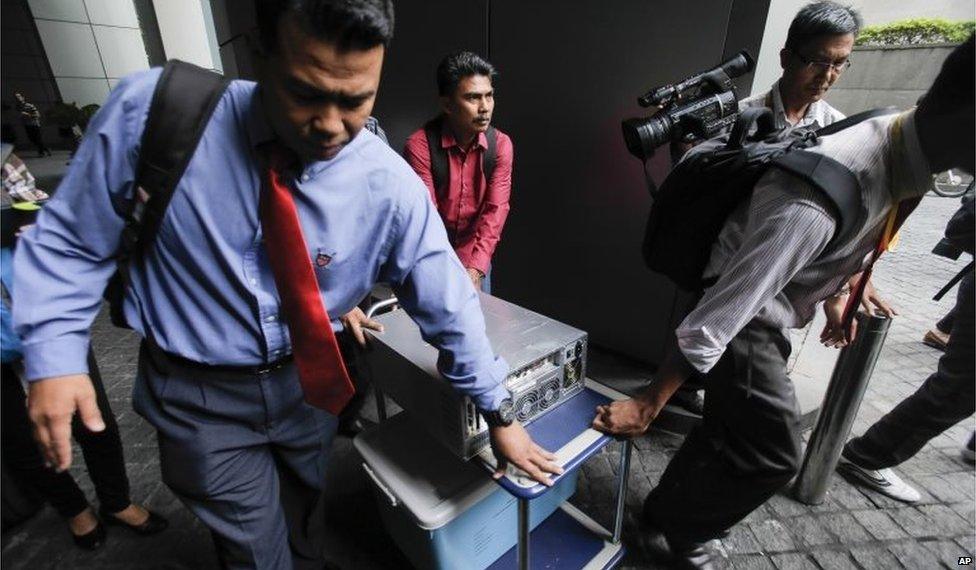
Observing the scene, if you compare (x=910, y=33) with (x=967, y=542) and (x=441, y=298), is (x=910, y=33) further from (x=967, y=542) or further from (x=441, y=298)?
(x=441, y=298)

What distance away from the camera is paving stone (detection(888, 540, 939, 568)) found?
6.35 ft

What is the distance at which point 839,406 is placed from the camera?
2111mm

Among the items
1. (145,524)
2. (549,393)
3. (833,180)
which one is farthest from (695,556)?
(145,524)

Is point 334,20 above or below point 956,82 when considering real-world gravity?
above

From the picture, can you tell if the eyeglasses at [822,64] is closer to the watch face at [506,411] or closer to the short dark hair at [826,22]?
the short dark hair at [826,22]

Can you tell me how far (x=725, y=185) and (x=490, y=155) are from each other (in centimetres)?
154

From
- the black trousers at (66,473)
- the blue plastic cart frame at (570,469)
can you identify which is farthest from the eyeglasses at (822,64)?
the black trousers at (66,473)

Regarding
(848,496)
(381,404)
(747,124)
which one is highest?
(747,124)

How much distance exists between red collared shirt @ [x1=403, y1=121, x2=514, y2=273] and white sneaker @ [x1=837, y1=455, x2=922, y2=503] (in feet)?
7.55

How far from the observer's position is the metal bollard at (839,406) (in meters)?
1.96

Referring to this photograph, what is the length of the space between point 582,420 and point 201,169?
1.33 metres

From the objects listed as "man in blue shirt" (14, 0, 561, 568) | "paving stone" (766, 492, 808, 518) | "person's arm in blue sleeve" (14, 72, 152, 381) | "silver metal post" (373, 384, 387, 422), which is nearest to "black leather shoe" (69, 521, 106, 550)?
"man in blue shirt" (14, 0, 561, 568)

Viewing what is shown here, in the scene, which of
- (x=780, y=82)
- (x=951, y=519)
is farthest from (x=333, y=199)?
(x=951, y=519)

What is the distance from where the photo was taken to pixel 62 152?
1178 cm
